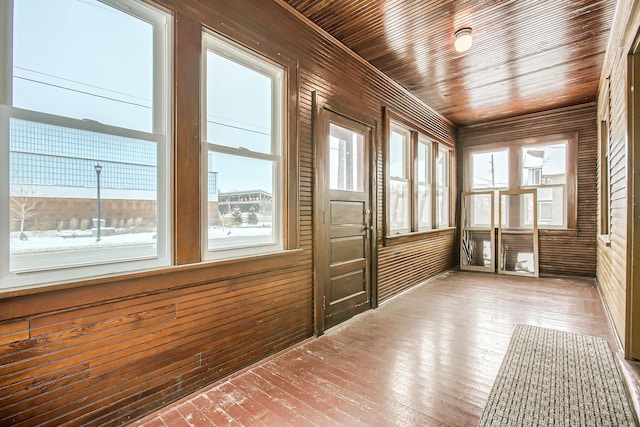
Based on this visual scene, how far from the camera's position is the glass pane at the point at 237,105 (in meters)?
2.31

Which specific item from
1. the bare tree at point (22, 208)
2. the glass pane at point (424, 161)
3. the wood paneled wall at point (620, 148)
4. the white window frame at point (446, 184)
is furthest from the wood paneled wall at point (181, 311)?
the white window frame at point (446, 184)

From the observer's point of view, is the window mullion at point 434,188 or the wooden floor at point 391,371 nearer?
the wooden floor at point 391,371

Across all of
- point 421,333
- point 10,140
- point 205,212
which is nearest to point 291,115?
point 205,212

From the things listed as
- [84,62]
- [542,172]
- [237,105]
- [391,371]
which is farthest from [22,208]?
[542,172]

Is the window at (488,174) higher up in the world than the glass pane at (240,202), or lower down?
higher up

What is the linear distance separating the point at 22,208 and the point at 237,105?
151cm

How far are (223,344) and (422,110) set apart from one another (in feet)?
15.4

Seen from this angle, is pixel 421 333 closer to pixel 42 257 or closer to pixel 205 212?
pixel 205 212

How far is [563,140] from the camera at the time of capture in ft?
18.2

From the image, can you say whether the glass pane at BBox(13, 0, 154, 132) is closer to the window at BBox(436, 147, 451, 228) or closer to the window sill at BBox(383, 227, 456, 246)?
the window sill at BBox(383, 227, 456, 246)

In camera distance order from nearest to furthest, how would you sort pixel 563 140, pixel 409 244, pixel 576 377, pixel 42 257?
pixel 42 257 → pixel 576 377 → pixel 409 244 → pixel 563 140

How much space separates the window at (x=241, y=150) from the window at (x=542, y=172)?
5.24 m

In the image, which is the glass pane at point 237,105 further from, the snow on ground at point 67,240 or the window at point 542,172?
the window at point 542,172

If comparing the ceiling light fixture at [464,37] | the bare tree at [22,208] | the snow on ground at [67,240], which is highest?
the ceiling light fixture at [464,37]
